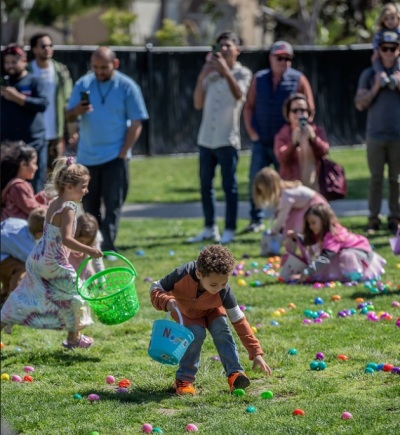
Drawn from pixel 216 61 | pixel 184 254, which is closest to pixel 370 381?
pixel 184 254

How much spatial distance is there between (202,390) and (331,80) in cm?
1670

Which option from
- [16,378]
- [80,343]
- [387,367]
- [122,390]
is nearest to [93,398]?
[122,390]

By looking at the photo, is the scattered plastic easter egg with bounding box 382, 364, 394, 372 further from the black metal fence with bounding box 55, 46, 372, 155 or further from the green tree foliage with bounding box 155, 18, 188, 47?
the green tree foliage with bounding box 155, 18, 188, 47

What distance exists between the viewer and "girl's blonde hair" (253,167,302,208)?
10.2 m

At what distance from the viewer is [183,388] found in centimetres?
643

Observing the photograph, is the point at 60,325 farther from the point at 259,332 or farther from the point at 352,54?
the point at 352,54

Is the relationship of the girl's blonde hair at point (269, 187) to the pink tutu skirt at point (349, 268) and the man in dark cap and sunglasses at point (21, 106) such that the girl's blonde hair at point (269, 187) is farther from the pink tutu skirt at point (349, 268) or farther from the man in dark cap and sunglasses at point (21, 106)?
the man in dark cap and sunglasses at point (21, 106)

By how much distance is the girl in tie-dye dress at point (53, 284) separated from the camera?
7336mm

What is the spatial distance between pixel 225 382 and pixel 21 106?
198 inches

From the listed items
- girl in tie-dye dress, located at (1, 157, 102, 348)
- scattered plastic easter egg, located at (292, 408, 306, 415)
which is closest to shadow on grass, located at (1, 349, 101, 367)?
girl in tie-dye dress, located at (1, 157, 102, 348)

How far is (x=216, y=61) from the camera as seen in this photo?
11.3 meters

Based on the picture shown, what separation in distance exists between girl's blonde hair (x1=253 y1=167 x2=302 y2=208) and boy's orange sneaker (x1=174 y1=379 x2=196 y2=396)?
398 cm

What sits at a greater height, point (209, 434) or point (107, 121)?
point (107, 121)

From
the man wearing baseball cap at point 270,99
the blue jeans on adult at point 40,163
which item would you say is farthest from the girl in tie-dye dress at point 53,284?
the man wearing baseball cap at point 270,99
